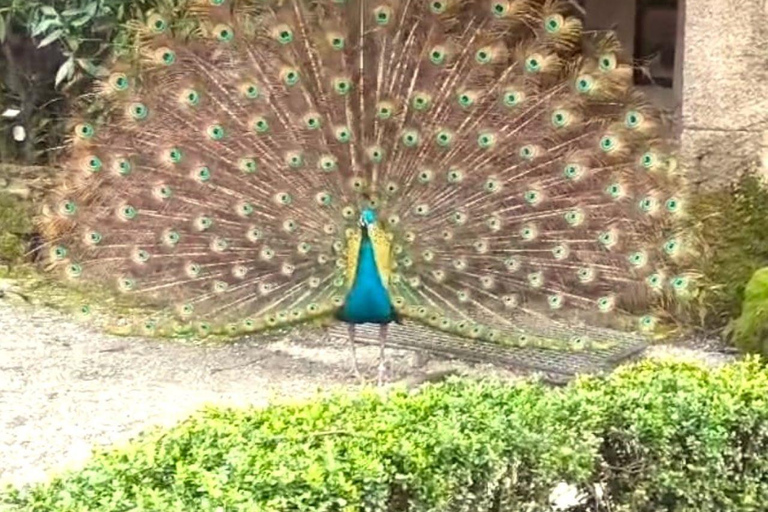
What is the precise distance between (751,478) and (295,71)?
298cm

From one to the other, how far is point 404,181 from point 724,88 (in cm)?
212

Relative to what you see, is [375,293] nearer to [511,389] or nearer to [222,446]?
[511,389]

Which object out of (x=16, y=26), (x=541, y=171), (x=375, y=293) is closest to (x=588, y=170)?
(x=541, y=171)

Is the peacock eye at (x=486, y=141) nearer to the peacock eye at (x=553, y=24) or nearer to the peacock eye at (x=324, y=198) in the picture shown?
the peacock eye at (x=553, y=24)

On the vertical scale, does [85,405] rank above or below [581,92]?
below

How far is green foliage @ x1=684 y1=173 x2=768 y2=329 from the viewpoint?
256 inches

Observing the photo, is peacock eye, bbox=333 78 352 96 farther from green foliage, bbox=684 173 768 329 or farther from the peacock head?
green foliage, bbox=684 173 768 329

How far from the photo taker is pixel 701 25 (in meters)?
6.81

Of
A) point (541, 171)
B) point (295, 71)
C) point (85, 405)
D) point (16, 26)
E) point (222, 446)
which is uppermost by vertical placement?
point (16, 26)

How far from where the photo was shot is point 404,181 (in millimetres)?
5520

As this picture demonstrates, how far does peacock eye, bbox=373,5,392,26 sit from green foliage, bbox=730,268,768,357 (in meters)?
1.96

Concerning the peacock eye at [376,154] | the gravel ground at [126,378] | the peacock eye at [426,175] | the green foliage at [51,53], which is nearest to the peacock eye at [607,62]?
the peacock eye at [426,175]

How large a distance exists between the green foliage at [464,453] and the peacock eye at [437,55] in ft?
7.96

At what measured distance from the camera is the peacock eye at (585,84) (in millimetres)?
5512
